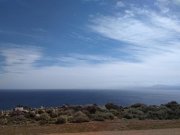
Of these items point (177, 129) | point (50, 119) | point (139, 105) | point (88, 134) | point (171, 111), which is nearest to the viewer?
point (88, 134)

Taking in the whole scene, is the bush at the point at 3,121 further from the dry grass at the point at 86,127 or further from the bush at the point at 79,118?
the bush at the point at 79,118

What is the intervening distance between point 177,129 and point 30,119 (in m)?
9.63

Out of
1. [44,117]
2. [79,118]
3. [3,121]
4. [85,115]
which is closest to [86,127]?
[79,118]

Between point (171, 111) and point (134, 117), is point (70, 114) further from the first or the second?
point (171, 111)

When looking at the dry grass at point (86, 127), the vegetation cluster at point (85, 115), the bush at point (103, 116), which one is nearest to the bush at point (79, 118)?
the vegetation cluster at point (85, 115)

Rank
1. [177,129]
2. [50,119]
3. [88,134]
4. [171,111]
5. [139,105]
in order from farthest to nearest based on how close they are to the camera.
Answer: [139,105]
[171,111]
[50,119]
[177,129]
[88,134]

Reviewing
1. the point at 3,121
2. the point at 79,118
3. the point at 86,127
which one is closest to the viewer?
the point at 86,127

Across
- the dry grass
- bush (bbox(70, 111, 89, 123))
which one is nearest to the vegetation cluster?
bush (bbox(70, 111, 89, 123))

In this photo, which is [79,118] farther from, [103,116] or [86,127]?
[86,127]

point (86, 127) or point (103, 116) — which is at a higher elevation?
point (103, 116)

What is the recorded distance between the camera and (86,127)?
849 inches

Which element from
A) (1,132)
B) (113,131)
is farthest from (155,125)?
(1,132)

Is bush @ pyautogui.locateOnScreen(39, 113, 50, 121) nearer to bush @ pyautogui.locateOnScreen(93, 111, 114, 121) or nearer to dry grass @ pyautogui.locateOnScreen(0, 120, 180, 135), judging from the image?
dry grass @ pyautogui.locateOnScreen(0, 120, 180, 135)

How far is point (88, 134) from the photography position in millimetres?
19141
